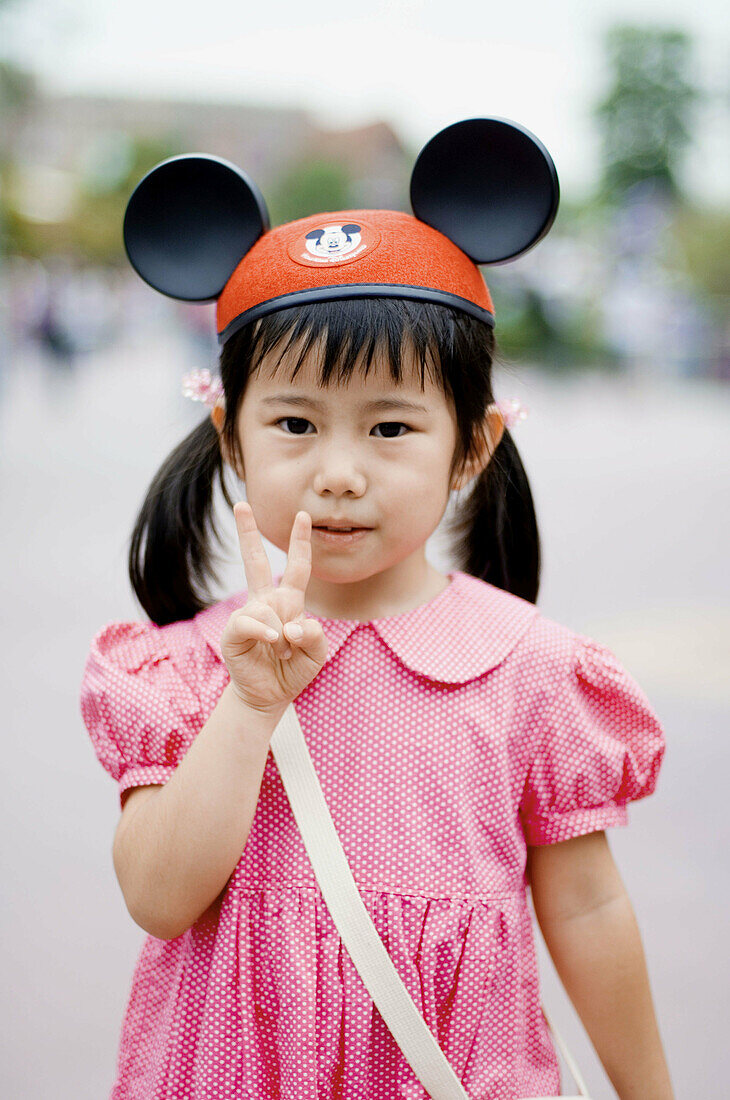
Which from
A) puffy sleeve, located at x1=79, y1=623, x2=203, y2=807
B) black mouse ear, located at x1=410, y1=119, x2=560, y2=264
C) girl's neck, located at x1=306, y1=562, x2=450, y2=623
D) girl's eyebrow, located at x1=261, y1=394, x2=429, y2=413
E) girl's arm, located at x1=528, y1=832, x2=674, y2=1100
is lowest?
girl's arm, located at x1=528, y1=832, x2=674, y2=1100

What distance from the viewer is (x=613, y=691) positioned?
1346mm

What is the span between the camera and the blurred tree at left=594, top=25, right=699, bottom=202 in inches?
1575

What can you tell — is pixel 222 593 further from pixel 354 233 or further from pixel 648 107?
pixel 648 107

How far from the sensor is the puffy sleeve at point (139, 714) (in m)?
1.26

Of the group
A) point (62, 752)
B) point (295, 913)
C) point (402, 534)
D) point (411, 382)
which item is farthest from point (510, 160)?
point (62, 752)

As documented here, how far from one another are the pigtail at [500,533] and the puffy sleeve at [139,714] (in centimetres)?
49

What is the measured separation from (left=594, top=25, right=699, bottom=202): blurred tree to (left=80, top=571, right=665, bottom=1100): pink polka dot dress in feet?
136

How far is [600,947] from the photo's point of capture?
1.34 m

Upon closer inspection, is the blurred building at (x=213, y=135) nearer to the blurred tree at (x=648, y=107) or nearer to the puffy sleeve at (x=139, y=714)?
the blurred tree at (x=648, y=107)

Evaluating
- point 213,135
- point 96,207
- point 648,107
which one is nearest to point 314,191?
point 96,207

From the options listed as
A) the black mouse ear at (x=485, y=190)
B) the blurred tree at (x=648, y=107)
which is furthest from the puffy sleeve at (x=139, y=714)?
the blurred tree at (x=648, y=107)

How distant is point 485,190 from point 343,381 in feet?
0.99

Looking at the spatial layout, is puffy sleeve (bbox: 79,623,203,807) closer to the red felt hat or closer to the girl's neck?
the girl's neck

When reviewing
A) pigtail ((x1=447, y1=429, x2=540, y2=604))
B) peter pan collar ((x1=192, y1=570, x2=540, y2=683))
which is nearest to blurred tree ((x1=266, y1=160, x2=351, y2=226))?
pigtail ((x1=447, y1=429, x2=540, y2=604))
